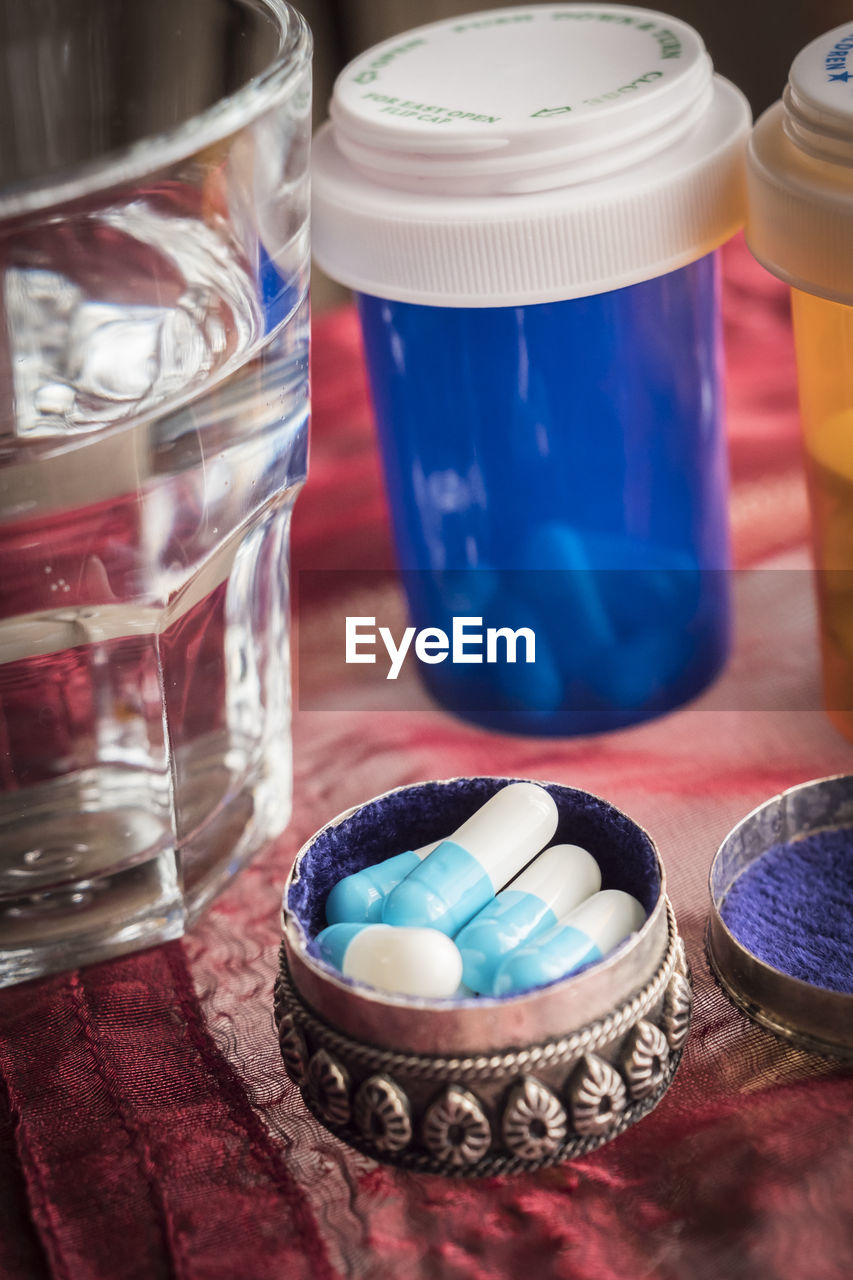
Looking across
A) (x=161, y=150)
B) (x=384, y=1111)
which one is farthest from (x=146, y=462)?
(x=384, y=1111)

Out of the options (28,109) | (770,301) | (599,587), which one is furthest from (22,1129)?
(770,301)

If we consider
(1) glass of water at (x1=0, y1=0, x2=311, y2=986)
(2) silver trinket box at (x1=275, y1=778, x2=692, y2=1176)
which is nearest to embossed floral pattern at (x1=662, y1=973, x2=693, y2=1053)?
(2) silver trinket box at (x1=275, y1=778, x2=692, y2=1176)

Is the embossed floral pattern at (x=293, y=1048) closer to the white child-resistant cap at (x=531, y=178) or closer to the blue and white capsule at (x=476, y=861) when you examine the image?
the blue and white capsule at (x=476, y=861)

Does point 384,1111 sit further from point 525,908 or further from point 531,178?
point 531,178

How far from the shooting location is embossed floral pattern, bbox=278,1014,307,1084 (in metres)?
0.37

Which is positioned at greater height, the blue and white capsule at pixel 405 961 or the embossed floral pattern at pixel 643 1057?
the blue and white capsule at pixel 405 961

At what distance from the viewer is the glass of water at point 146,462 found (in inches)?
15.9

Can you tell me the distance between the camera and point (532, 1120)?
35 centimetres

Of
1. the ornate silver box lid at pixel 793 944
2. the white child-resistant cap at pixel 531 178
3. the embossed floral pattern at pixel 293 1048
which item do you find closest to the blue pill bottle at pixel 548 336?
the white child-resistant cap at pixel 531 178

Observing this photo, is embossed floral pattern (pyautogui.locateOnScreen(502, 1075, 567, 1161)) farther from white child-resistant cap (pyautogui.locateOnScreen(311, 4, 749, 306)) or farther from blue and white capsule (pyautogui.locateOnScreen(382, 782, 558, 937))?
white child-resistant cap (pyautogui.locateOnScreen(311, 4, 749, 306))

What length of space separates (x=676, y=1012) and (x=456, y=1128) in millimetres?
66

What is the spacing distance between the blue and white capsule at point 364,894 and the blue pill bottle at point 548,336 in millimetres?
160

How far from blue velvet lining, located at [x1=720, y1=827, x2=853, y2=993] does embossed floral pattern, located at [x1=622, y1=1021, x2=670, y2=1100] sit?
0.06 m

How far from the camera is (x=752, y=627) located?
59 centimetres
